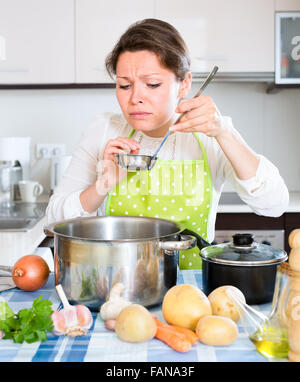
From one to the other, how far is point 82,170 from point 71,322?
787 millimetres

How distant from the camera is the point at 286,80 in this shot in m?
2.58

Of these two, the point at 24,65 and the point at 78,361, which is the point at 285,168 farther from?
the point at 78,361

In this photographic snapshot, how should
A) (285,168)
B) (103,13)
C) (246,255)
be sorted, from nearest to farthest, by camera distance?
(246,255) → (103,13) → (285,168)

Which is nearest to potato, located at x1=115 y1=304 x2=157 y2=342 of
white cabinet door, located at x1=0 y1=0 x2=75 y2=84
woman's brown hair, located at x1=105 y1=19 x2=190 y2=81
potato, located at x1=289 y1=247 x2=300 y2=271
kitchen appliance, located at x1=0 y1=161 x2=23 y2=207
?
potato, located at x1=289 y1=247 x2=300 y2=271

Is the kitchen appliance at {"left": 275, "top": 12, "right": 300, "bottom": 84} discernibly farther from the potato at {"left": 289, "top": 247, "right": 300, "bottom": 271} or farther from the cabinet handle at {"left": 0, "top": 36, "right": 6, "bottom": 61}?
the potato at {"left": 289, "top": 247, "right": 300, "bottom": 271}

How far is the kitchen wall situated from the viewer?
2.87 m

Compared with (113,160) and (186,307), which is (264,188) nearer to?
(113,160)

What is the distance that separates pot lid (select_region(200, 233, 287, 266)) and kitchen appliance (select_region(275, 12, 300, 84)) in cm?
181

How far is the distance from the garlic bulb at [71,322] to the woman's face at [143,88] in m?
0.63

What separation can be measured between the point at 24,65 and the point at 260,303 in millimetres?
2064

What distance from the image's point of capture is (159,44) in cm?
133
